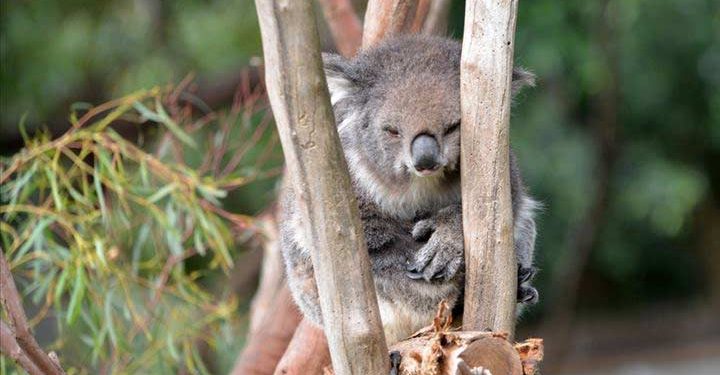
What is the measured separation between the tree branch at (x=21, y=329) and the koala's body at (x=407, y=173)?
0.65 meters

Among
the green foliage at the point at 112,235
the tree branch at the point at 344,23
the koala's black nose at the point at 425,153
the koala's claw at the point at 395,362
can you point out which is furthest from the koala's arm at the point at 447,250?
the tree branch at the point at 344,23

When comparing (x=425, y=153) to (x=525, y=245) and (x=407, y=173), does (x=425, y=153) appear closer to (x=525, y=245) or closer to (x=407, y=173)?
(x=407, y=173)

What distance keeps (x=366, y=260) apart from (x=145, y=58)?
4.61 metres

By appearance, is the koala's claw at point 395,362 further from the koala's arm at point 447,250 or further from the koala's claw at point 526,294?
the koala's claw at point 526,294

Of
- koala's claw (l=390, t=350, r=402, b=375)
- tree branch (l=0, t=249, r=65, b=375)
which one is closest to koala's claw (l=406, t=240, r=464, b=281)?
koala's claw (l=390, t=350, r=402, b=375)

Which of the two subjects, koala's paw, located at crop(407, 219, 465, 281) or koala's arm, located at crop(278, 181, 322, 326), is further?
koala's arm, located at crop(278, 181, 322, 326)

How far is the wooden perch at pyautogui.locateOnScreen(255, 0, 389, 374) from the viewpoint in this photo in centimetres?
157

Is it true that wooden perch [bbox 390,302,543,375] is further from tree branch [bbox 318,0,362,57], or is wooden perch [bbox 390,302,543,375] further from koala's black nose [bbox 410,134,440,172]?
tree branch [bbox 318,0,362,57]

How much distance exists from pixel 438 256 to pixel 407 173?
0.20 metres

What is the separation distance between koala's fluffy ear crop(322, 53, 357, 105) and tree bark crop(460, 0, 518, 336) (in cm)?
38

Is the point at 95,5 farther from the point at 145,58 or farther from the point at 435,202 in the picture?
the point at 435,202

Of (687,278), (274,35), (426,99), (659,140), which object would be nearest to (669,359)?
(687,278)

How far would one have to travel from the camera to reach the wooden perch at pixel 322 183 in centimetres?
157

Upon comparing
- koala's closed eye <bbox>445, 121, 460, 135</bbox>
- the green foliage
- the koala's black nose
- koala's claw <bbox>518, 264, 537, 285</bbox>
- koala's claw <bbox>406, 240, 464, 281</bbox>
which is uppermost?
koala's closed eye <bbox>445, 121, 460, 135</bbox>
